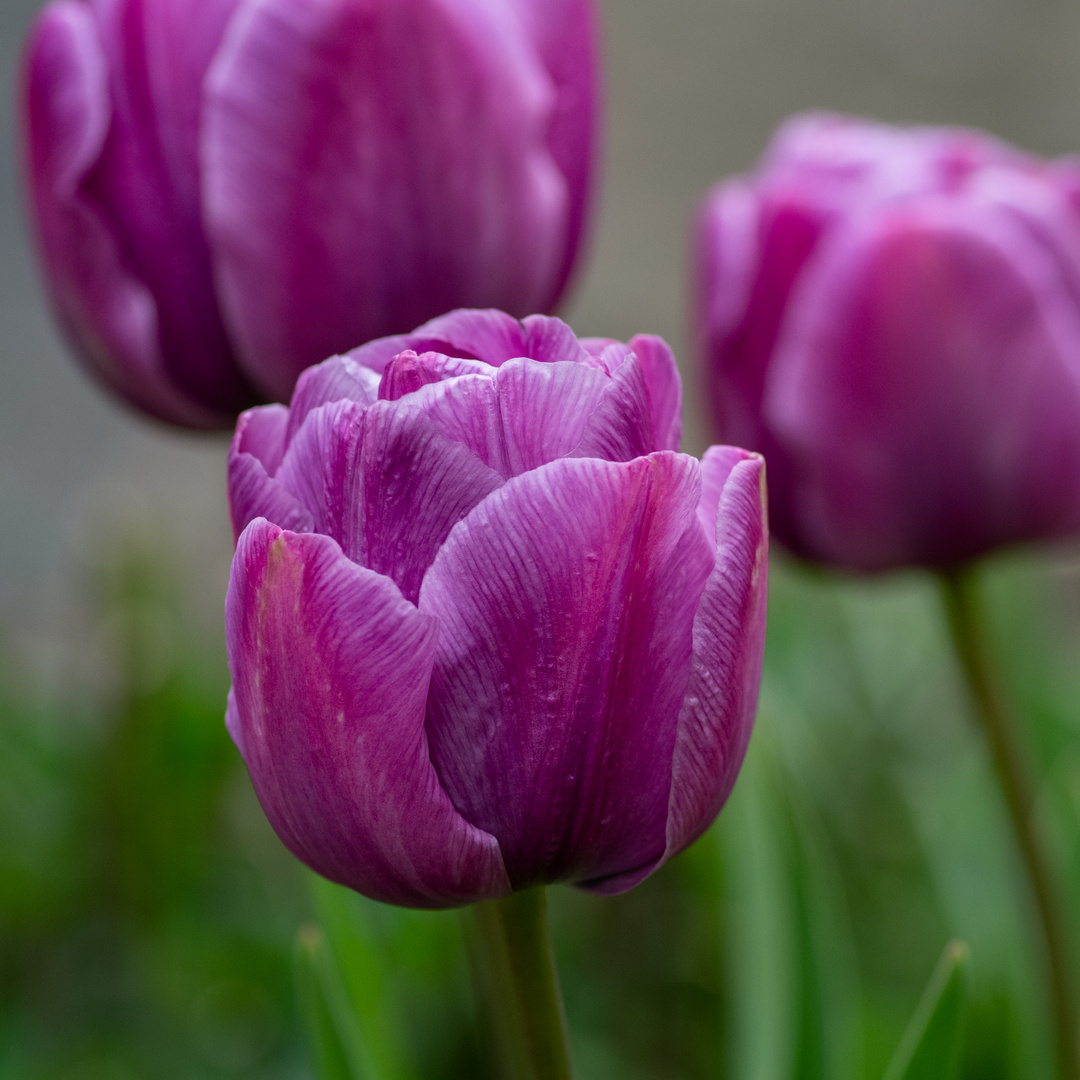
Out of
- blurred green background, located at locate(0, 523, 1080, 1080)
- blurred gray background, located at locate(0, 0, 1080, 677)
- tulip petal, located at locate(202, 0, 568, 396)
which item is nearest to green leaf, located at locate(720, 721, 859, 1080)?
blurred green background, located at locate(0, 523, 1080, 1080)

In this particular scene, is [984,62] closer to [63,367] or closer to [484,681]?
[63,367]

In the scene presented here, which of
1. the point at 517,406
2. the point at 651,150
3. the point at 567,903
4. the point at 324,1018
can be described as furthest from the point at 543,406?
the point at 651,150

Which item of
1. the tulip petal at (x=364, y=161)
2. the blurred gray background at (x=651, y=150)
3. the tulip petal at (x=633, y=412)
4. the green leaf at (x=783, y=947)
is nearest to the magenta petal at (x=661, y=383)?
the tulip petal at (x=633, y=412)

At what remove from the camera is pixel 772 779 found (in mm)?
500

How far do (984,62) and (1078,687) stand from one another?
2.52 metres

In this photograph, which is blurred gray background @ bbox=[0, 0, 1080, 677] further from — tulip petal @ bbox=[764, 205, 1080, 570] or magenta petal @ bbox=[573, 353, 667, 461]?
magenta petal @ bbox=[573, 353, 667, 461]

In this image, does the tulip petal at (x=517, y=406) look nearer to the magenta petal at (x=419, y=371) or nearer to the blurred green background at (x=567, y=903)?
the magenta petal at (x=419, y=371)

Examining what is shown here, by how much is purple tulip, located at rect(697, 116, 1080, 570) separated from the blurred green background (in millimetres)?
69

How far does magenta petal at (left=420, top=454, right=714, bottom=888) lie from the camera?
0.74ft

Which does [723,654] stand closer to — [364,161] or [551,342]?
[551,342]

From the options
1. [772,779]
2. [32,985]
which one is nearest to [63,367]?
[32,985]

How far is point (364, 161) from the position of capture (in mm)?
361

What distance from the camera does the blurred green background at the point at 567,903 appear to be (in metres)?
0.51

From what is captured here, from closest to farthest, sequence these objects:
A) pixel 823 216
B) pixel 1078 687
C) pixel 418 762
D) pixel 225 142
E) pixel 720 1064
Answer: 1. pixel 418 762
2. pixel 225 142
3. pixel 823 216
4. pixel 720 1064
5. pixel 1078 687
